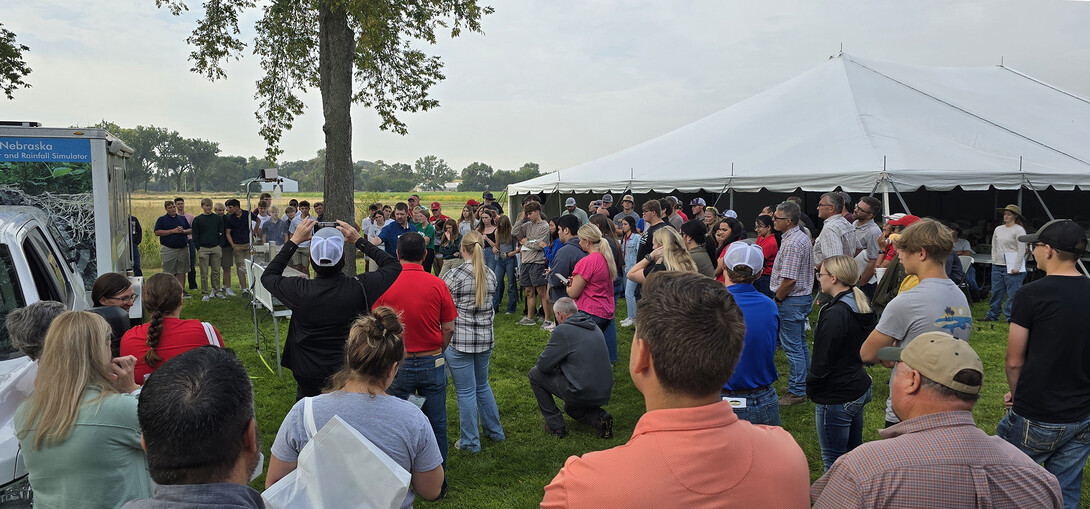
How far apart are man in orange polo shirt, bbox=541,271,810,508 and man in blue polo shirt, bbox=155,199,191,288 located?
12.5 meters

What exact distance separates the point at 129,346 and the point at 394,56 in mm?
11549

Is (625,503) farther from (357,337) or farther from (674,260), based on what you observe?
(674,260)

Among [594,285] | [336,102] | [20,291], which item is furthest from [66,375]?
[336,102]

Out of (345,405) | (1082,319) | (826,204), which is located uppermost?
(826,204)

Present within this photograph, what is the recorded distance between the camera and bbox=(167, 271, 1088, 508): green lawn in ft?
15.7

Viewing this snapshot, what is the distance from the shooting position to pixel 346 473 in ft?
6.62

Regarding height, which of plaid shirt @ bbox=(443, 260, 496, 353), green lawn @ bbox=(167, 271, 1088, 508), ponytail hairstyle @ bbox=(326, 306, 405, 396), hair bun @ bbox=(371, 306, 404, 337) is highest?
hair bun @ bbox=(371, 306, 404, 337)

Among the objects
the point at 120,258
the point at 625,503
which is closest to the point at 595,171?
the point at 120,258

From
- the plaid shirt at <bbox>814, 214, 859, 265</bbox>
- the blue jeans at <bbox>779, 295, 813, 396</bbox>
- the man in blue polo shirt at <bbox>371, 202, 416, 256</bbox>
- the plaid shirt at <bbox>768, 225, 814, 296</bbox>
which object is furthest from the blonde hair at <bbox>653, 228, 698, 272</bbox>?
the man in blue polo shirt at <bbox>371, 202, 416, 256</bbox>

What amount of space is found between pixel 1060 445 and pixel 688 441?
2.94 m

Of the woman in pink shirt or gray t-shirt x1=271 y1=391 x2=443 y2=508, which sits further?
the woman in pink shirt

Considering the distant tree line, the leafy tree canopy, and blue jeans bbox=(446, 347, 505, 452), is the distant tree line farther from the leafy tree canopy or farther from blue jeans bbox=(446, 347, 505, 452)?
blue jeans bbox=(446, 347, 505, 452)

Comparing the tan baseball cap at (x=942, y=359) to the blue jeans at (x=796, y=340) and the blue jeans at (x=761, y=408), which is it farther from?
the blue jeans at (x=796, y=340)

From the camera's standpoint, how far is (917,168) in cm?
1123
